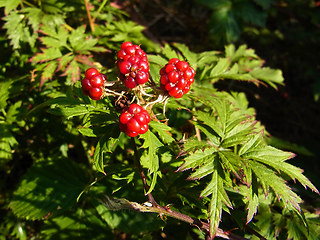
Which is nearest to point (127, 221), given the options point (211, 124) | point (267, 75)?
point (211, 124)

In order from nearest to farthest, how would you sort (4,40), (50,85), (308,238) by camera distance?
(308,238) → (50,85) → (4,40)

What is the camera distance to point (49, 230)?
94.3 inches

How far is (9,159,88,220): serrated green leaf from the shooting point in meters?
2.37

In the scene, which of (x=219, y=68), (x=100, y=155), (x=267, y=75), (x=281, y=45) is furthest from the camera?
(x=281, y=45)

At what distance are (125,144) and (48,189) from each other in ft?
3.00

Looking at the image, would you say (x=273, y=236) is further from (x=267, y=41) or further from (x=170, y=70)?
(x=267, y=41)

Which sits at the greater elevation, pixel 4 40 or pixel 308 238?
pixel 4 40

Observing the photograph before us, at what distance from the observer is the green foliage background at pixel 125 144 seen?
163cm

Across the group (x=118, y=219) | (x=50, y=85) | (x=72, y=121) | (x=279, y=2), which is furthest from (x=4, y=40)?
(x=279, y=2)

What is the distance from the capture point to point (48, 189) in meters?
2.50

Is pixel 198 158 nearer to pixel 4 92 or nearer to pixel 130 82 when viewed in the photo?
pixel 130 82

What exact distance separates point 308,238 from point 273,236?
0.22 metres

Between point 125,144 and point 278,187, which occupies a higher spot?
point 278,187

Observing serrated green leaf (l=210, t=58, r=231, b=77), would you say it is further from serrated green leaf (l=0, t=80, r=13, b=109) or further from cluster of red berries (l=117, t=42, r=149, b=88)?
serrated green leaf (l=0, t=80, r=13, b=109)
